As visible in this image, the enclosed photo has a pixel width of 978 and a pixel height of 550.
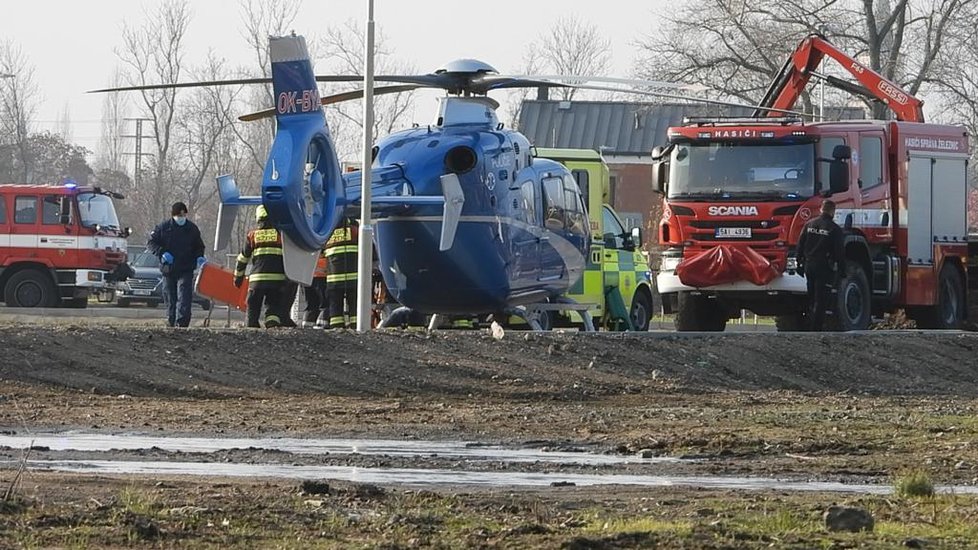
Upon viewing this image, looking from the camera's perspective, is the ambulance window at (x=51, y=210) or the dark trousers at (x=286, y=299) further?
the ambulance window at (x=51, y=210)

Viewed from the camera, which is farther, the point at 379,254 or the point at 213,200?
the point at 213,200

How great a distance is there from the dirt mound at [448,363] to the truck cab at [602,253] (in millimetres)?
6959

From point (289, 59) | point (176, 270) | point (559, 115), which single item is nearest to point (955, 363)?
point (289, 59)

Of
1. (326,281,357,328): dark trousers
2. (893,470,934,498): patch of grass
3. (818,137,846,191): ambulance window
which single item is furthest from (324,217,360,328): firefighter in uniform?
(893,470,934,498): patch of grass

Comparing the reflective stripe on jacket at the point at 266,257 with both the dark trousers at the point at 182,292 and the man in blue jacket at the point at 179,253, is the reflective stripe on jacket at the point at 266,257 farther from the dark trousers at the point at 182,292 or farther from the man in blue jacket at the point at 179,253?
the dark trousers at the point at 182,292

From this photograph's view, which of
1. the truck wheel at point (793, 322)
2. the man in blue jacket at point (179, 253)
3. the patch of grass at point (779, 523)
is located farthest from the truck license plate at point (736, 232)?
the patch of grass at point (779, 523)

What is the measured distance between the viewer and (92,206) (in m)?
39.5

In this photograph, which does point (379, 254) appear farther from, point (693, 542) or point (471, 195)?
point (693, 542)

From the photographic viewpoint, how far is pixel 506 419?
14.8m

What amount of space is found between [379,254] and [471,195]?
1579mm

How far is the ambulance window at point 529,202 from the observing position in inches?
868

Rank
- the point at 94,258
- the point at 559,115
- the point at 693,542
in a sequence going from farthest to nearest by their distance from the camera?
the point at 559,115
the point at 94,258
the point at 693,542

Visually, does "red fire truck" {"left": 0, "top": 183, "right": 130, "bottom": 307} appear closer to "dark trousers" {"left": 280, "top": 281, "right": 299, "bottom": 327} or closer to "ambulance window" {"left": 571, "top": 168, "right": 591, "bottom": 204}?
"ambulance window" {"left": 571, "top": 168, "right": 591, "bottom": 204}

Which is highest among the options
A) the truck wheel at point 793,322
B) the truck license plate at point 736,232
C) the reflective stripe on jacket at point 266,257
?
the truck license plate at point 736,232
